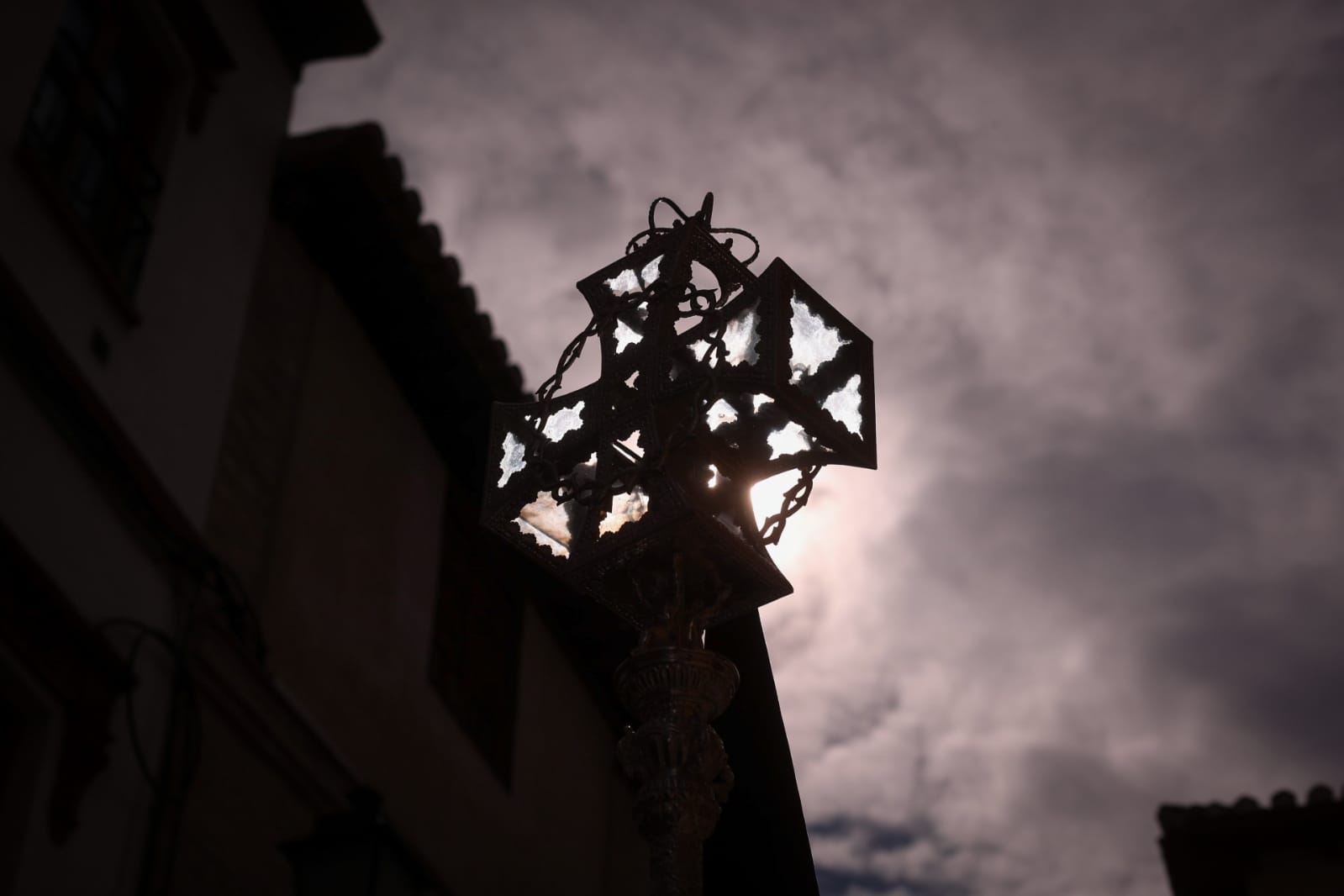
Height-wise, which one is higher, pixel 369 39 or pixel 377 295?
pixel 369 39

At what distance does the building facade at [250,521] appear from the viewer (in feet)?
21.2

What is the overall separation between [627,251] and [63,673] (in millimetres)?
2876

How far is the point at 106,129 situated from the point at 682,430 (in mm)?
4667

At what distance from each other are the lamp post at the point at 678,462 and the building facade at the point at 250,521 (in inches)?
49.6

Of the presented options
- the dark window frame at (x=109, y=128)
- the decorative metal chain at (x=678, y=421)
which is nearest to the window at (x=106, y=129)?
the dark window frame at (x=109, y=128)

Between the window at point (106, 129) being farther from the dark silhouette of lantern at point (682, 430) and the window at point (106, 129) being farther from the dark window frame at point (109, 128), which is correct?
the dark silhouette of lantern at point (682, 430)

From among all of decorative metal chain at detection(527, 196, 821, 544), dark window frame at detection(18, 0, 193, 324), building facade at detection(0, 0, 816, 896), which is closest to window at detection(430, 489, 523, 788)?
building facade at detection(0, 0, 816, 896)

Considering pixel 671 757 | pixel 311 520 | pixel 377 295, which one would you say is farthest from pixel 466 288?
pixel 671 757

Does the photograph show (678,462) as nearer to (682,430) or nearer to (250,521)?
(682,430)

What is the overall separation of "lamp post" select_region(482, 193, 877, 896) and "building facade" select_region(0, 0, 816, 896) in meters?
1.26

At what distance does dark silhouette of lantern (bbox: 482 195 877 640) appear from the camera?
463 cm

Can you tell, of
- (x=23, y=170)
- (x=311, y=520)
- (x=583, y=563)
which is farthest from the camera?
(x=311, y=520)

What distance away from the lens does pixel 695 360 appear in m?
4.86

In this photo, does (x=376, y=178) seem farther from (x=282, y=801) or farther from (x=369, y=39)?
(x=282, y=801)
